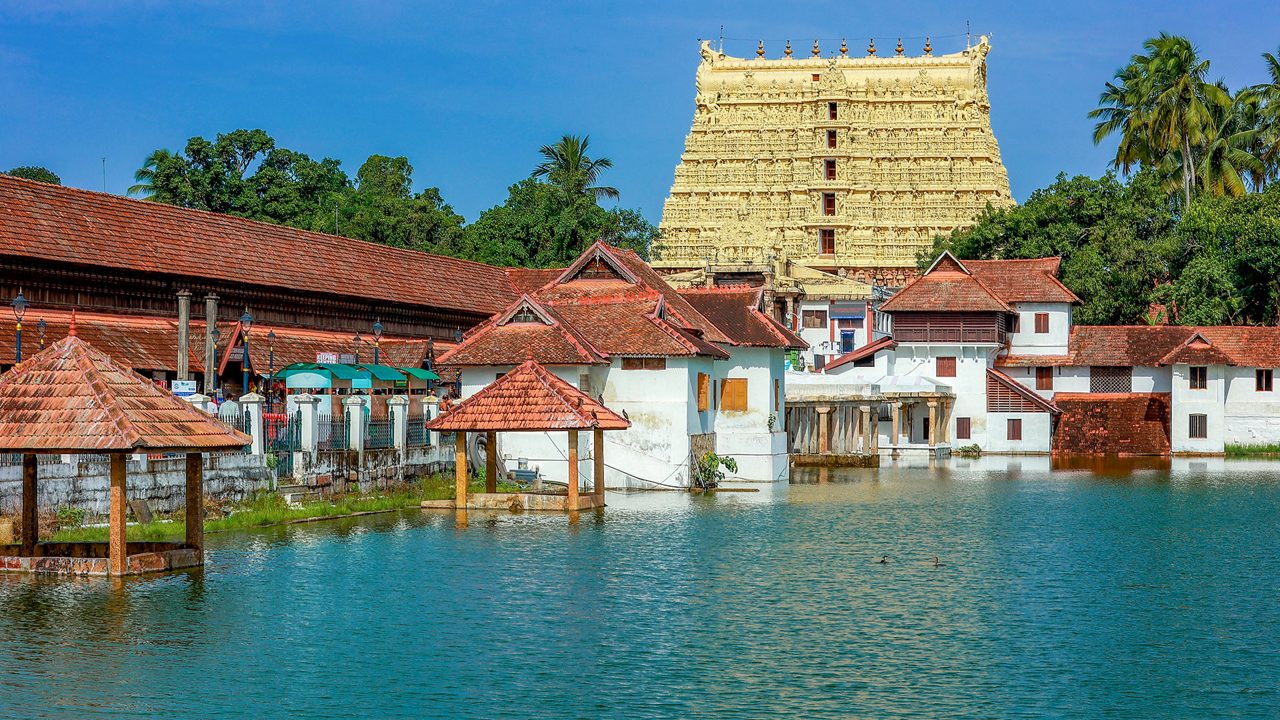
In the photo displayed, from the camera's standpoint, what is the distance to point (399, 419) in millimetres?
37656

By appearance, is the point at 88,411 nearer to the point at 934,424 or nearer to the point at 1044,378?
the point at 934,424

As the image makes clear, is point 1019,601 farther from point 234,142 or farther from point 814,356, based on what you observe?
point 234,142

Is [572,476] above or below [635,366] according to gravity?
below

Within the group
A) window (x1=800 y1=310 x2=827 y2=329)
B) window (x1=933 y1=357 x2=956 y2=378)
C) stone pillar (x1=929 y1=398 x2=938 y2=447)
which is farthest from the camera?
window (x1=800 y1=310 x2=827 y2=329)

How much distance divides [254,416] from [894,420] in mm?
40533

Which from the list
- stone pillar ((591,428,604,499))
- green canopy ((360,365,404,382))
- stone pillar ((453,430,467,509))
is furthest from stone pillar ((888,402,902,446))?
stone pillar ((453,430,467,509))

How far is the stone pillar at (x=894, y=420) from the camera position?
6762 centimetres

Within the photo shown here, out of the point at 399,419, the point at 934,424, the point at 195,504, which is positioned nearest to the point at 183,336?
the point at 399,419

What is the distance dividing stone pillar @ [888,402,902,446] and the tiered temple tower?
87.1 feet

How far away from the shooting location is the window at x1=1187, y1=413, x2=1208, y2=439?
66.1m

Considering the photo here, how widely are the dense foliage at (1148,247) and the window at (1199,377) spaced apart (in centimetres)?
468

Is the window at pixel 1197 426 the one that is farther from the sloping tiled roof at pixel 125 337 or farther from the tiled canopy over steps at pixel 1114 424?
the sloping tiled roof at pixel 125 337

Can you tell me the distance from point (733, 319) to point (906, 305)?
23.3 meters

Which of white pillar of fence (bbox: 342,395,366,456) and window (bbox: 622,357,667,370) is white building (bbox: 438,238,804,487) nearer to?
window (bbox: 622,357,667,370)
